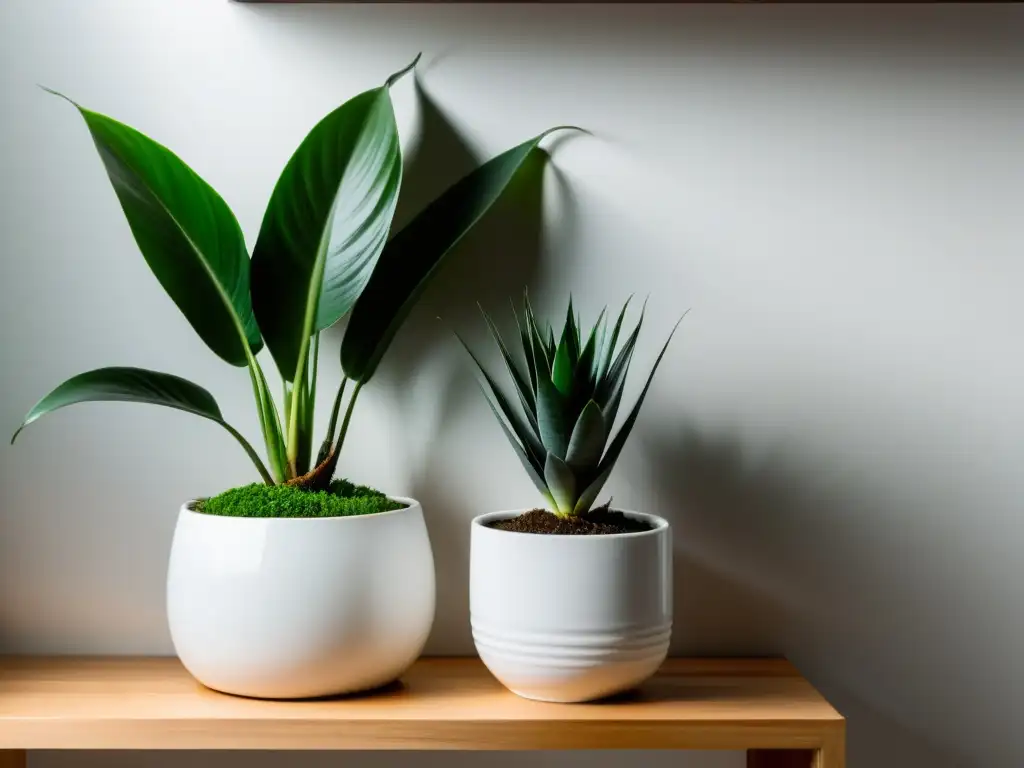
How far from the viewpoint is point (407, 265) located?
83 centimetres

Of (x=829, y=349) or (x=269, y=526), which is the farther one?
(x=829, y=349)

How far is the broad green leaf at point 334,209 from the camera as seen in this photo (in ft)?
2.54

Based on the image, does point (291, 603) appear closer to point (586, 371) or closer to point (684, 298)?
point (586, 371)


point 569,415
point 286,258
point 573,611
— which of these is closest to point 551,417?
point 569,415

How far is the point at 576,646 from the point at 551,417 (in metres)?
0.16

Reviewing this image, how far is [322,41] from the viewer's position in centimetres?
89

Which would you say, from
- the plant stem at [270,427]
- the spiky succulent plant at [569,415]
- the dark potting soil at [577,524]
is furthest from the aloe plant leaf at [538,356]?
the plant stem at [270,427]

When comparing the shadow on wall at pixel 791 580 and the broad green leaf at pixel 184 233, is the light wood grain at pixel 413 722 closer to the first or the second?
the shadow on wall at pixel 791 580

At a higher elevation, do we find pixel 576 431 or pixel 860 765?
pixel 576 431

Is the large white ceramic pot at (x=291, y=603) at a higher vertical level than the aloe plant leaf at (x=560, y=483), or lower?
lower

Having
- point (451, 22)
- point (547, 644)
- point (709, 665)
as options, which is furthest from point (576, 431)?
point (451, 22)

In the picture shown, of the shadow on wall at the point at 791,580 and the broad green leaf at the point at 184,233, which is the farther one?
the shadow on wall at the point at 791,580

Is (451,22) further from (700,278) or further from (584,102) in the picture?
(700,278)

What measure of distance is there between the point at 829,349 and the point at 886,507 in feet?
0.49
